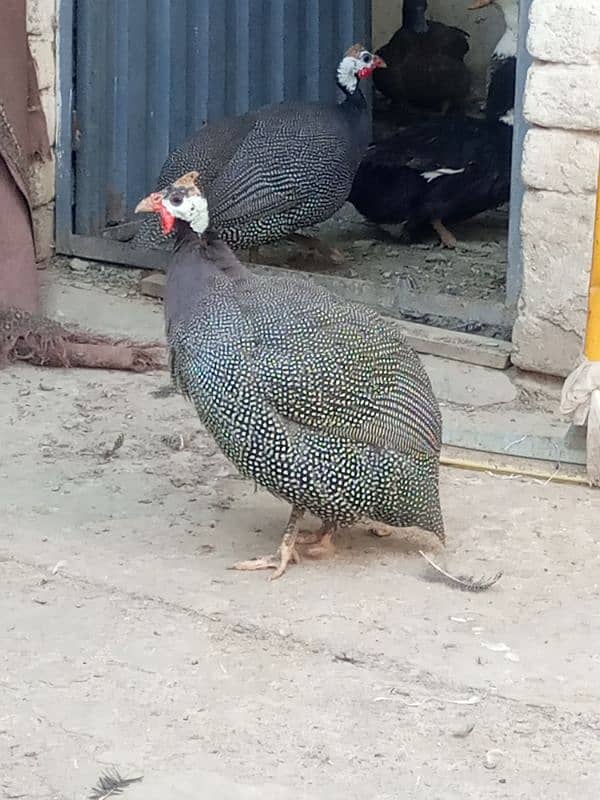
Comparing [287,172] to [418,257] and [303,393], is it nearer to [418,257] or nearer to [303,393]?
[418,257]

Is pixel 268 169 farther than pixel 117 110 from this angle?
No

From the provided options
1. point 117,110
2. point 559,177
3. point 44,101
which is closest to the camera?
point 559,177

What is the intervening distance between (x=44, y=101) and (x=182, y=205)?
2619 millimetres

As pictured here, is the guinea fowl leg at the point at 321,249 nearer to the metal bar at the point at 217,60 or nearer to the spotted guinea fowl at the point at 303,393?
the metal bar at the point at 217,60

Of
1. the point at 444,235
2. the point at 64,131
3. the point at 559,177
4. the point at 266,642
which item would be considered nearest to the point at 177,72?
the point at 64,131

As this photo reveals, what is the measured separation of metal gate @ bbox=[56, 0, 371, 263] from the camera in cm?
642

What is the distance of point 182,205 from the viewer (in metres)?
3.90

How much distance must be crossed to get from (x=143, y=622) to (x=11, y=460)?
3.87ft

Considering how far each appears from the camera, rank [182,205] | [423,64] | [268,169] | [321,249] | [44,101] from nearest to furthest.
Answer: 1. [182,205]
2. [268,169]
3. [44,101]
4. [321,249]
5. [423,64]

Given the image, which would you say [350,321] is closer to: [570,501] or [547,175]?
[570,501]

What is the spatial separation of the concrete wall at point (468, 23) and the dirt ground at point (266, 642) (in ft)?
16.9

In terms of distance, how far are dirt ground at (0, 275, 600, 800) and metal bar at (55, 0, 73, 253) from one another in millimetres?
1944

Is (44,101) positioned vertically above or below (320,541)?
above

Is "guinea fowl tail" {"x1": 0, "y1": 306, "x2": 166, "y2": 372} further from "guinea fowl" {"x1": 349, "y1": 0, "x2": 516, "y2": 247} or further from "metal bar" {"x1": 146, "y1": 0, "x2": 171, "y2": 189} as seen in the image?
"guinea fowl" {"x1": 349, "y1": 0, "x2": 516, "y2": 247}
